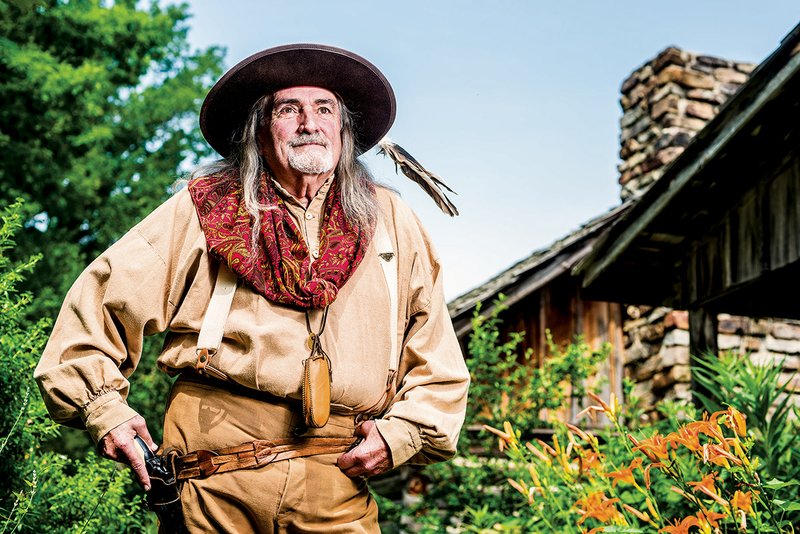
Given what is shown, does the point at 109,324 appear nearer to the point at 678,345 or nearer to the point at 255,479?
the point at 255,479

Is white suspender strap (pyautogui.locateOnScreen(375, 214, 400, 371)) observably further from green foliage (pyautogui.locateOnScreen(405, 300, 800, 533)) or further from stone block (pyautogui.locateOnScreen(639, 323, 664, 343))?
stone block (pyautogui.locateOnScreen(639, 323, 664, 343))

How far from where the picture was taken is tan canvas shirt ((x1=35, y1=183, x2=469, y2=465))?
2291 millimetres

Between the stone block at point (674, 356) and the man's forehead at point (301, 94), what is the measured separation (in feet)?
21.9

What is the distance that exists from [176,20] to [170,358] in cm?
1580

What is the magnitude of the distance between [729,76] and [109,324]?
31.3 feet

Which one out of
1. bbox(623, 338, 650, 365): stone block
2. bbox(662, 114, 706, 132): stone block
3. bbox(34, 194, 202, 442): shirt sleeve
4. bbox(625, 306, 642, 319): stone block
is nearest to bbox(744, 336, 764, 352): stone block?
bbox(623, 338, 650, 365): stone block

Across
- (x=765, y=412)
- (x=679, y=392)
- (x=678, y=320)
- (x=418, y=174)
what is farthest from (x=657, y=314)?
(x=418, y=174)

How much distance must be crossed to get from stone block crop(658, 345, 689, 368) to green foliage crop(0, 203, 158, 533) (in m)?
6.21

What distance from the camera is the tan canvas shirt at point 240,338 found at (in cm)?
229

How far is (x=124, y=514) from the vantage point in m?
3.56

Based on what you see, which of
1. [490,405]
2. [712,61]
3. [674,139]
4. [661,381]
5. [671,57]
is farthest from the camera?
[712,61]

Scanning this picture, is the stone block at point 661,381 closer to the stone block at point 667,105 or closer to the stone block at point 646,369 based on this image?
the stone block at point 646,369

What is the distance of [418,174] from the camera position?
9.47 feet

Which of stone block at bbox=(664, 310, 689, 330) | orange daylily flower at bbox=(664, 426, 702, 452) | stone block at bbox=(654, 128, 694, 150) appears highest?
stone block at bbox=(654, 128, 694, 150)
